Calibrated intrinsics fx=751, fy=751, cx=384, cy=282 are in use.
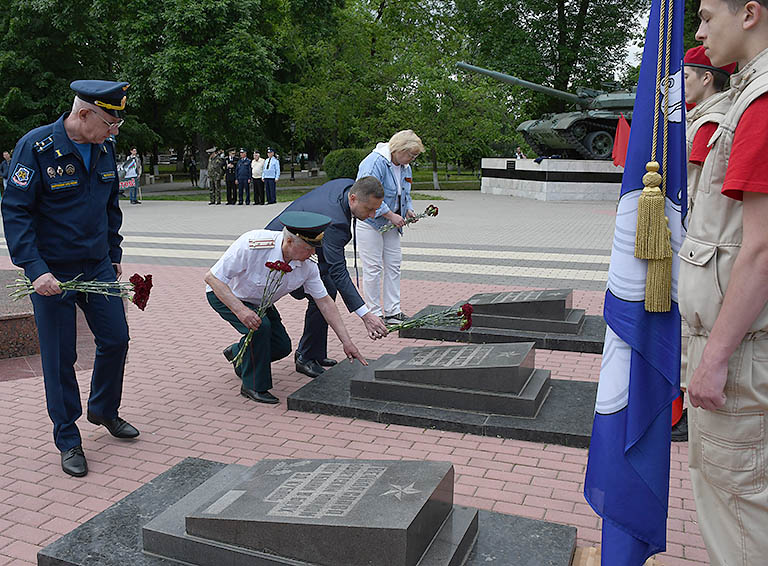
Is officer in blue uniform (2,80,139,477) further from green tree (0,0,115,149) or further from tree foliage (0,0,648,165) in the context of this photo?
green tree (0,0,115,149)


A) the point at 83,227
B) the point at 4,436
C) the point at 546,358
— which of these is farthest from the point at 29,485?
the point at 546,358

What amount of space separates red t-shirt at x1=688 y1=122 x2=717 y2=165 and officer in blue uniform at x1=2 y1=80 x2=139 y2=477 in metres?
2.89

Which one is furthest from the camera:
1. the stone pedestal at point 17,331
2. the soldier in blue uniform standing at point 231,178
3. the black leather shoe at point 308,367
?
the soldier in blue uniform standing at point 231,178

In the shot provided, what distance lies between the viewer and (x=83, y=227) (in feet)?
13.5

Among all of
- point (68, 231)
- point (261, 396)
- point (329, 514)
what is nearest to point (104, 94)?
point (68, 231)

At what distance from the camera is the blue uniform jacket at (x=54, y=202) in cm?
A: 391

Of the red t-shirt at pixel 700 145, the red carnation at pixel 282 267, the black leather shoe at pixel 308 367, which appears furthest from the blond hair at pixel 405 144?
the red t-shirt at pixel 700 145

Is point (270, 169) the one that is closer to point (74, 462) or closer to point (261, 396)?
point (261, 396)

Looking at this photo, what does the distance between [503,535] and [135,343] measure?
4.77 m

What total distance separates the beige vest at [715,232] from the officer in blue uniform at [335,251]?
2.76 meters

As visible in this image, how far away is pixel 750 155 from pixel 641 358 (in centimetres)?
82

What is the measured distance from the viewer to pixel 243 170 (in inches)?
951

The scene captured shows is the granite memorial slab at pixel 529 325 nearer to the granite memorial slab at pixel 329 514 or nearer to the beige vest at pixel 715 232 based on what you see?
the granite memorial slab at pixel 329 514

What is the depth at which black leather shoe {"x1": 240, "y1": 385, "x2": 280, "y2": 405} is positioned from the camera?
5371 mm
